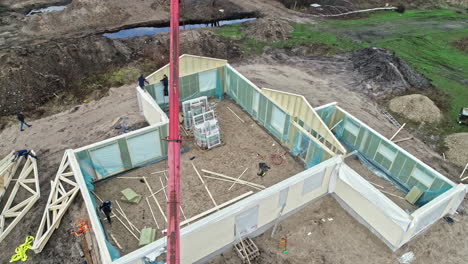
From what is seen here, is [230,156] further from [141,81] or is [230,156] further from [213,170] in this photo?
[141,81]

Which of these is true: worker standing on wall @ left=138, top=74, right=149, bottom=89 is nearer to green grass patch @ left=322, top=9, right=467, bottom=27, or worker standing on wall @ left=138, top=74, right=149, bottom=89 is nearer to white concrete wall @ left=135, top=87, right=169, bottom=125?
white concrete wall @ left=135, top=87, right=169, bottom=125

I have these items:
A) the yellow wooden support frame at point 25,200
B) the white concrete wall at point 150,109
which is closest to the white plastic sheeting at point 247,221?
the white concrete wall at point 150,109

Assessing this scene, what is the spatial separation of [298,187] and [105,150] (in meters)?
9.70

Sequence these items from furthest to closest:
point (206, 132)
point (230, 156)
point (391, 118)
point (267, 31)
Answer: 1. point (267, 31)
2. point (391, 118)
3. point (230, 156)
4. point (206, 132)

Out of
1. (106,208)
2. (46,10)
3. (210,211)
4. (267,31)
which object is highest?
(267,31)

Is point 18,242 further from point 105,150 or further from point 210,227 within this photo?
point 210,227

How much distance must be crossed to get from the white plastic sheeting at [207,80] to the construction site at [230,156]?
0.10 metres

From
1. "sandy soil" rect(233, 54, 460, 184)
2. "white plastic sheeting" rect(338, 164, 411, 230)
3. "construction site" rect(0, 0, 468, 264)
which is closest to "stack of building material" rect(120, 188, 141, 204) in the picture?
"construction site" rect(0, 0, 468, 264)

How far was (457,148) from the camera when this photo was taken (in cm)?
1906

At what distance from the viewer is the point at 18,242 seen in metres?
13.6

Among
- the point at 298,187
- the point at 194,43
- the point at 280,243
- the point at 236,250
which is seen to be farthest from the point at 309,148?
the point at 194,43

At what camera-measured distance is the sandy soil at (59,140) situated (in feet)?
44.1

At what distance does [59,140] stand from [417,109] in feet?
77.1

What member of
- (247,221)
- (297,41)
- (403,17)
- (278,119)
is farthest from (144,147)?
(403,17)
